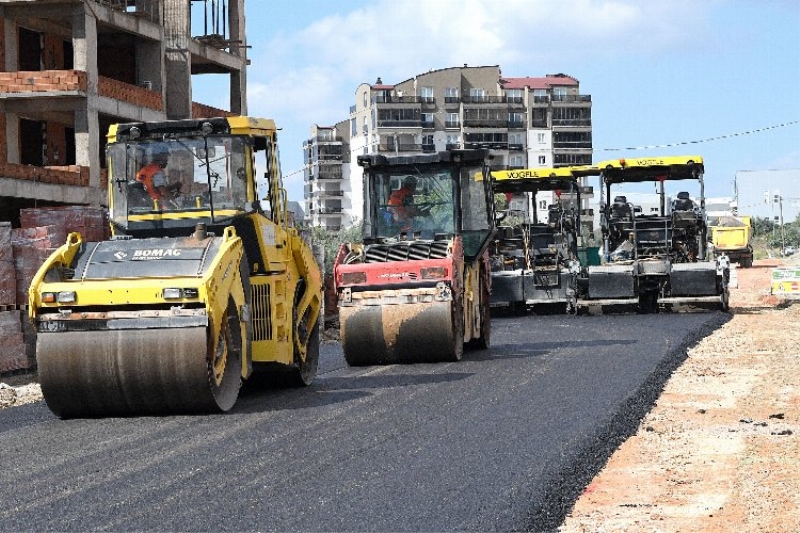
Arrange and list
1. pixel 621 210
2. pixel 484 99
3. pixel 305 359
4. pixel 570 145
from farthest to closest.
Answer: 1. pixel 570 145
2. pixel 484 99
3. pixel 621 210
4. pixel 305 359

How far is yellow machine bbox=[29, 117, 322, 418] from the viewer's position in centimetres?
1116

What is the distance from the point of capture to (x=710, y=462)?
9.32m

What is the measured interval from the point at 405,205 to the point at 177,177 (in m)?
5.78

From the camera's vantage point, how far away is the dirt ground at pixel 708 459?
291 inches

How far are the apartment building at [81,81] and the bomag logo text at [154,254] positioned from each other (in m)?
21.9

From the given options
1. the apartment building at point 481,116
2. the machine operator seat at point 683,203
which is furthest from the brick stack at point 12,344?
the apartment building at point 481,116

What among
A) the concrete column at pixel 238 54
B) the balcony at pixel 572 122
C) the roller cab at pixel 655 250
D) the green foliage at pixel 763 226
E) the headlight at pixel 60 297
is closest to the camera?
the headlight at pixel 60 297

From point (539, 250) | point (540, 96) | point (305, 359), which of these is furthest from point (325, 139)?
point (305, 359)

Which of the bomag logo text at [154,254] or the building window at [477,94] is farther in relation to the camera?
the building window at [477,94]

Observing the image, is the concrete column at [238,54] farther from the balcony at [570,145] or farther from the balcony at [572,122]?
the balcony at [570,145]

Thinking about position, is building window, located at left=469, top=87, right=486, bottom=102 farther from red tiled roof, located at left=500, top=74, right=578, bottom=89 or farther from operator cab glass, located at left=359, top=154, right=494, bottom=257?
operator cab glass, located at left=359, top=154, right=494, bottom=257

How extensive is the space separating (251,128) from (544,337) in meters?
9.80

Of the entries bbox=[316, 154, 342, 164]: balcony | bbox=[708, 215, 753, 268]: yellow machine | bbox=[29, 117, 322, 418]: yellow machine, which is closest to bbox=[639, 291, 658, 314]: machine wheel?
bbox=[29, 117, 322, 418]: yellow machine

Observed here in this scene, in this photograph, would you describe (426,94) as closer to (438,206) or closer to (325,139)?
(325,139)
